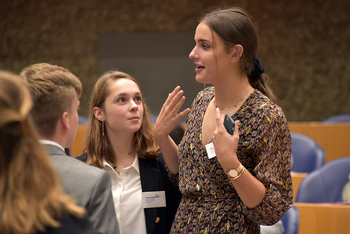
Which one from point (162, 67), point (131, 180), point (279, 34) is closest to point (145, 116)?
point (131, 180)

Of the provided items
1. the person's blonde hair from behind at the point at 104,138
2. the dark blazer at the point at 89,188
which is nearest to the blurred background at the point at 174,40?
the person's blonde hair from behind at the point at 104,138

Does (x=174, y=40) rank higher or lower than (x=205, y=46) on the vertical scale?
higher

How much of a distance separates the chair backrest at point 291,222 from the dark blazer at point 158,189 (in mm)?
673

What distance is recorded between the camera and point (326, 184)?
10.7ft

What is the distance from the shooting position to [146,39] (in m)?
7.64

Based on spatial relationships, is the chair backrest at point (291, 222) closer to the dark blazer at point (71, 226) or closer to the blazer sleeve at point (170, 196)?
the blazer sleeve at point (170, 196)

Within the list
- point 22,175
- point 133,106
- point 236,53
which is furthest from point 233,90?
point 22,175

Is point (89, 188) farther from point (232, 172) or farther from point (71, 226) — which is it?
point (232, 172)

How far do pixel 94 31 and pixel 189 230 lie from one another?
6.54m

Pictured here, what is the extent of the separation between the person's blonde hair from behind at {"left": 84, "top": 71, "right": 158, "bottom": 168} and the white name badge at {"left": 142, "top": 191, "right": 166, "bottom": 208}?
22 cm

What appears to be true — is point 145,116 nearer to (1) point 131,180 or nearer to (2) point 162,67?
(1) point 131,180

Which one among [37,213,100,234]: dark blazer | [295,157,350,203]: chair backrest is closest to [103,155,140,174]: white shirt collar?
[37,213,100,234]: dark blazer

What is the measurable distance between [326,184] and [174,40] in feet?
16.5

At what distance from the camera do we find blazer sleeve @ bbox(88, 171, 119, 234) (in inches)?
52.9
